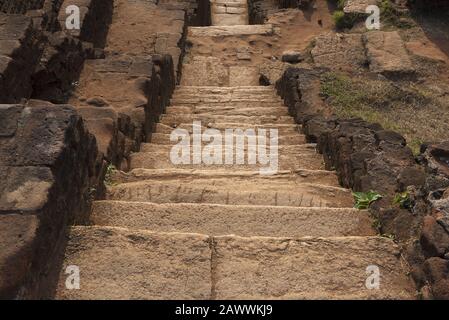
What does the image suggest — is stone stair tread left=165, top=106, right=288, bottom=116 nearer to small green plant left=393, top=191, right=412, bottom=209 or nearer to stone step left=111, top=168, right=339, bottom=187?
stone step left=111, top=168, right=339, bottom=187

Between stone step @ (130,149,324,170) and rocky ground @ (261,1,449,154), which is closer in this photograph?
stone step @ (130,149,324,170)

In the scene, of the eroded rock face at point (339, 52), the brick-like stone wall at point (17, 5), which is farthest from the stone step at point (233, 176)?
the eroded rock face at point (339, 52)

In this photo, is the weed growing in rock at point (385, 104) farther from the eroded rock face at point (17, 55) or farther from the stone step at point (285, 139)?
the eroded rock face at point (17, 55)

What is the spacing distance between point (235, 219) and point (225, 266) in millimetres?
600

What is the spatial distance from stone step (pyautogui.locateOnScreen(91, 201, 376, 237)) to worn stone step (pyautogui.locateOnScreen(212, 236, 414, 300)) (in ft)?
0.96

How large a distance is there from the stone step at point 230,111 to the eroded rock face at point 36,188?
13.7 ft

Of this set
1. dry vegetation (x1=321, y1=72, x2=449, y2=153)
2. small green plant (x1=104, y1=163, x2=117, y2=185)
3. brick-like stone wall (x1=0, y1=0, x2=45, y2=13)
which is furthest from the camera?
brick-like stone wall (x1=0, y1=0, x2=45, y2=13)

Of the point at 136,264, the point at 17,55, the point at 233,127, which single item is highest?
the point at 136,264

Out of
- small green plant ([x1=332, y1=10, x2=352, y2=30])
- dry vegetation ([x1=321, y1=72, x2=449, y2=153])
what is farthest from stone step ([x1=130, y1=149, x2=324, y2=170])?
small green plant ([x1=332, y1=10, x2=352, y2=30])

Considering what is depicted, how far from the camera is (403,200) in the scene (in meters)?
3.46

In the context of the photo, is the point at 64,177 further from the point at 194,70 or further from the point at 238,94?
the point at 194,70

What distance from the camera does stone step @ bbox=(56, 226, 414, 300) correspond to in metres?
2.62

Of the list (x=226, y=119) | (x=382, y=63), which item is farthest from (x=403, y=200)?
(x=382, y=63)

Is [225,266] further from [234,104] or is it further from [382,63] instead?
[382,63]
